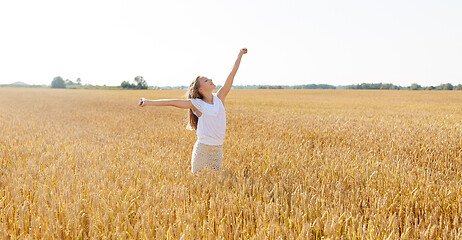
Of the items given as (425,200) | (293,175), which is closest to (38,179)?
(293,175)

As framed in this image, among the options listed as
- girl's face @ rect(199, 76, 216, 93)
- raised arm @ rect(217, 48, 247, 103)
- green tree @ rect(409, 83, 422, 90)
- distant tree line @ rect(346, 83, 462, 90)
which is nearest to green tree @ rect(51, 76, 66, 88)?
distant tree line @ rect(346, 83, 462, 90)

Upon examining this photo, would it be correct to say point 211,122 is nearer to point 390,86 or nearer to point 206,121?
point 206,121

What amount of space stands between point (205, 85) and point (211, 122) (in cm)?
47

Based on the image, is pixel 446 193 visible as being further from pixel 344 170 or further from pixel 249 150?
pixel 249 150

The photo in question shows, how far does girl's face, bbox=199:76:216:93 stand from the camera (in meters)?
3.82

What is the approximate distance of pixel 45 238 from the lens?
7.12 ft

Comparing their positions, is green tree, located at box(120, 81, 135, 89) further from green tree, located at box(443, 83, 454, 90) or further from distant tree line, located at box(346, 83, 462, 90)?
green tree, located at box(443, 83, 454, 90)

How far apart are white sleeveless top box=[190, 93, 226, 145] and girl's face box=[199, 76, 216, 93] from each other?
5.6 inches

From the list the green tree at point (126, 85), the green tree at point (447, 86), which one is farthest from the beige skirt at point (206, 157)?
the green tree at point (126, 85)

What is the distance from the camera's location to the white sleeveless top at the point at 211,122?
3.83 metres

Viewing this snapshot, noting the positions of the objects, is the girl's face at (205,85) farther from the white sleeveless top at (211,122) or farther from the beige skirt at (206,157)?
the beige skirt at (206,157)

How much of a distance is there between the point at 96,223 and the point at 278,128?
6.83 metres

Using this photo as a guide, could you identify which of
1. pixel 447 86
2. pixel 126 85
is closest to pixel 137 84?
pixel 126 85

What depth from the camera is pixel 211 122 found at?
153 inches
